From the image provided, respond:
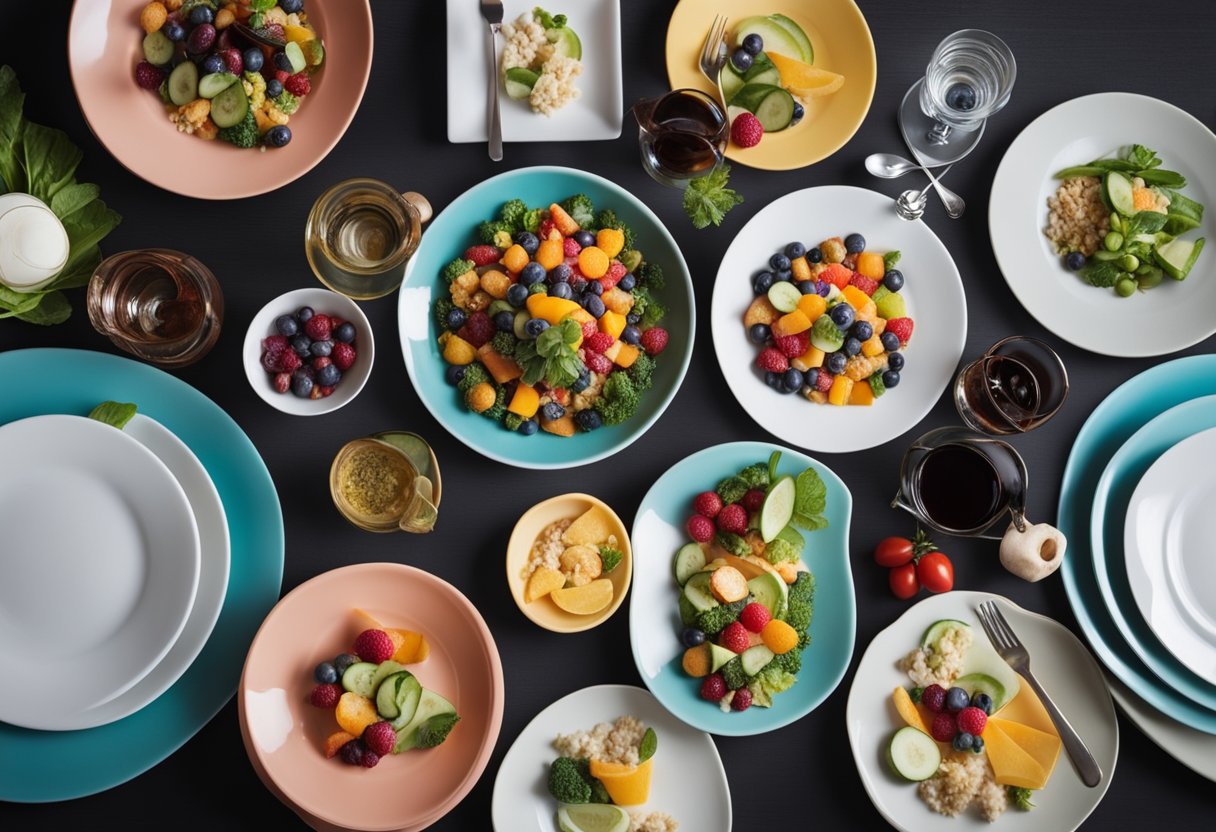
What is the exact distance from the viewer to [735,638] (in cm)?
215

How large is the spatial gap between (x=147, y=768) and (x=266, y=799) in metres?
0.29

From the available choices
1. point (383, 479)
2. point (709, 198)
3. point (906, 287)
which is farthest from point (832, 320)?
point (383, 479)

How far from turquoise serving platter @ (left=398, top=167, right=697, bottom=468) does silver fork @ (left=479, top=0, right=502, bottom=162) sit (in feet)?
0.31

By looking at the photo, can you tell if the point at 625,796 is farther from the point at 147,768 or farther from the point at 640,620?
the point at 147,768

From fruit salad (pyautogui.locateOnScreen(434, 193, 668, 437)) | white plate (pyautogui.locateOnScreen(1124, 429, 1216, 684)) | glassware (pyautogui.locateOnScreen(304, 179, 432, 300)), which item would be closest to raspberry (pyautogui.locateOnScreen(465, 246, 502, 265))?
fruit salad (pyautogui.locateOnScreen(434, 193, 668, 437))

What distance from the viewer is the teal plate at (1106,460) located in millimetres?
2275

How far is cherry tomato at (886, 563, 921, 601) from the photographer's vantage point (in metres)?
2.27

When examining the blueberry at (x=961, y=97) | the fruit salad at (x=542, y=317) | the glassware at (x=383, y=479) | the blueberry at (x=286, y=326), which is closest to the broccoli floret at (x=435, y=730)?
the glassware at (x=383, y=479)

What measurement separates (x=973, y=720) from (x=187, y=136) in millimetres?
2450

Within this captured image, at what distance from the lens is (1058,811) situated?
224cm

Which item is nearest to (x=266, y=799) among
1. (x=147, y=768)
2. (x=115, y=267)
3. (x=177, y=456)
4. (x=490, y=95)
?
(x=147, y=768)

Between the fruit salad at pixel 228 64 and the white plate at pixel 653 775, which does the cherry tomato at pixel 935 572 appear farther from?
the fruit salad at pixel 228 64

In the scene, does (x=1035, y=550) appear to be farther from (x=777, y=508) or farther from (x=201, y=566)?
(x=201, y=566)

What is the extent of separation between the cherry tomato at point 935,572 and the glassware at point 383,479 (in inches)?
49.4
